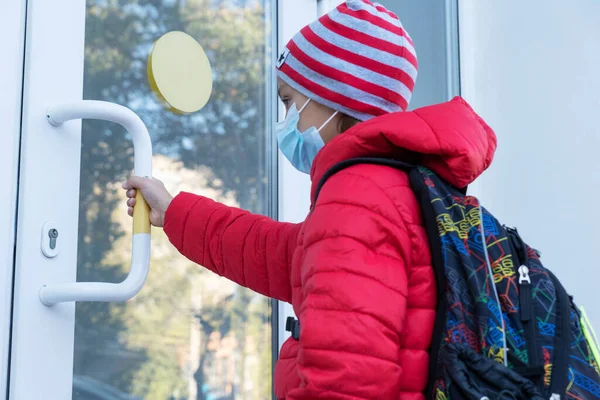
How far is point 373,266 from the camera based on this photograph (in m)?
0.76

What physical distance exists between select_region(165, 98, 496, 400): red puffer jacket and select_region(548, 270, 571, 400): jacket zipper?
138 millimetres

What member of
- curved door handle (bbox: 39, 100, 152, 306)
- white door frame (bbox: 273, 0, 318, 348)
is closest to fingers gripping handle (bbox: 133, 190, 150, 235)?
curved door handle (bbox: 39, 100, 152, 306)

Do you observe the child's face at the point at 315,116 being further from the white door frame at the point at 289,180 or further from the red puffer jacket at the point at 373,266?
the white door frame at the point at 289,180

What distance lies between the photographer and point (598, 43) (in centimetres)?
170

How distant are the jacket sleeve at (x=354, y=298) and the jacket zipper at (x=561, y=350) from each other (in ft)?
0.55

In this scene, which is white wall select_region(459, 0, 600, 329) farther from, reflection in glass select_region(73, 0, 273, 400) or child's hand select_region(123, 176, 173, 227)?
child's hand select_region(123, 176, 173, 227)

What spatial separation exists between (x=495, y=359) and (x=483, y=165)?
246 millimetres

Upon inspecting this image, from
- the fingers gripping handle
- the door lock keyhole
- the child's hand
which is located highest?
the child's hand

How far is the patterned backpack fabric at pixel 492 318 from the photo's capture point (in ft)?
2.41

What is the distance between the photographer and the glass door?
0.93m

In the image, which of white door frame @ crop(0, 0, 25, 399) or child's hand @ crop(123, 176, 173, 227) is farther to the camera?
child's hand @ crop(123, 176, 173, 227)

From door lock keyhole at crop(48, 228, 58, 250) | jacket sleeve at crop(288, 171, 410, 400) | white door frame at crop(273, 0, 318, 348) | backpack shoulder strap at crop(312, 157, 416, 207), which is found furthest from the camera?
white door frame at crop(273, 0, 318, 348)

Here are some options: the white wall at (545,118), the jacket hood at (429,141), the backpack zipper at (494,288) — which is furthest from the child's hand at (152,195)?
the white wall at (545,118)

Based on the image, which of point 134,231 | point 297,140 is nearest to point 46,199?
point 134,231
